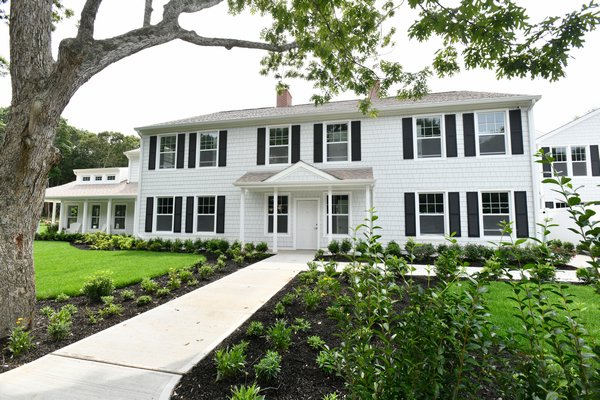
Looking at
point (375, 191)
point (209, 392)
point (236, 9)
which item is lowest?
point (209, 392)

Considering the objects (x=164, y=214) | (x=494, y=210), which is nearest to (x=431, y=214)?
(x=494, y=210)

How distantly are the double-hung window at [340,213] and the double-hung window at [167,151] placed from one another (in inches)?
325

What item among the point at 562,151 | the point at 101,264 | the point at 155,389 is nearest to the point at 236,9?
the point at 155,389

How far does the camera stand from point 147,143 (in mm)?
15125

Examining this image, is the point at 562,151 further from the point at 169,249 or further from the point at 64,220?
the point at 64,220

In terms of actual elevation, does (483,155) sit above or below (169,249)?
above

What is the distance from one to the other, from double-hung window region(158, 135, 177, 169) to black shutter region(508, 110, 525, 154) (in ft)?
48.1

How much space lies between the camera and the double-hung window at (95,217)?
808 inches

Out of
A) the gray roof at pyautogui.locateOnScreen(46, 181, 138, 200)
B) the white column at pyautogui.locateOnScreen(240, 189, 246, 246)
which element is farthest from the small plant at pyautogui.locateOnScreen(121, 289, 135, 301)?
the gray roof at pyautogui.locateOnScreen(46, 181, 138, 200)

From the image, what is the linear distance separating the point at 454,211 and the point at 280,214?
705 cm

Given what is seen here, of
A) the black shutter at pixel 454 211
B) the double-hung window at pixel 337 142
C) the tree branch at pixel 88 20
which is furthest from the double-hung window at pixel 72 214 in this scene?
the black shutter at pixel 454 211

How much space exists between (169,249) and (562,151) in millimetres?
20705

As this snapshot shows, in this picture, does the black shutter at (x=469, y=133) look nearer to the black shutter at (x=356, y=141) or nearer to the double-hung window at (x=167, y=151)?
the black shutter at (x=356, y=141)

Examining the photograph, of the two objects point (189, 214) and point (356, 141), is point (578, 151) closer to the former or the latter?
point (356, 141)
